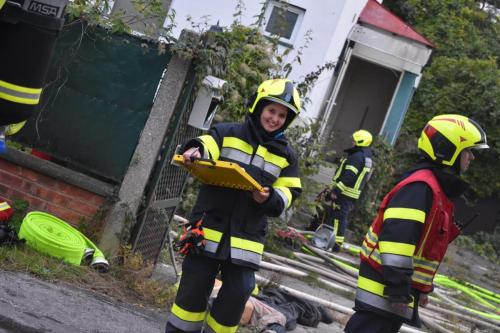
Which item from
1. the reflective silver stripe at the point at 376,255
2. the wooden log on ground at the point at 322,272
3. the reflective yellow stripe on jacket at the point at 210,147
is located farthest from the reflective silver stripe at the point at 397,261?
the wooden log on ground at the point at 322,272

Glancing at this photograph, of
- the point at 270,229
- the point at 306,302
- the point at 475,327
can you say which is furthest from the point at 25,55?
the point at 475,327

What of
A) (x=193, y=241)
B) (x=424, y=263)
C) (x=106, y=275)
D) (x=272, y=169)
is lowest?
(x=106, y=275)

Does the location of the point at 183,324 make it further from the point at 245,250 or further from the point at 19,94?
the point at 19,94

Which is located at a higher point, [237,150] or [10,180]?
[237,150]

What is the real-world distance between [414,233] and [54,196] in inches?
131

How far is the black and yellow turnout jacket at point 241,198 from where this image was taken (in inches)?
180

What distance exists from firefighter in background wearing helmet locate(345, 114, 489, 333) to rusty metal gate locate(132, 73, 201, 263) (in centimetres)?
229

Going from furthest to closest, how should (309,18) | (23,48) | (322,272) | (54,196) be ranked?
(309,18), (322,272), (54,196), (23,48)

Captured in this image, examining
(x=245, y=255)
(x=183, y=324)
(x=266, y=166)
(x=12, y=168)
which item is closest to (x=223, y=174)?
(x=266, y=166)

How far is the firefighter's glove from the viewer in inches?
179

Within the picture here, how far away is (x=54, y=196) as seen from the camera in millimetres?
6496

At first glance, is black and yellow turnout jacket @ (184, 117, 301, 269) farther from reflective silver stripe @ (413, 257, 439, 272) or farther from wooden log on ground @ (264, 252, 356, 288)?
wooden log on ground @ (264, 252, 356, 288)

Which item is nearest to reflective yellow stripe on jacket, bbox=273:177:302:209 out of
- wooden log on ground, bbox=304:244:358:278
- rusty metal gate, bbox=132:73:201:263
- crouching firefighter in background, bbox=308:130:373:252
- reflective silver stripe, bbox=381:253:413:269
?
reflective silver stripe, bbox=381:253:413:269

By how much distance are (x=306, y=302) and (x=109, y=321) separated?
275 cm
